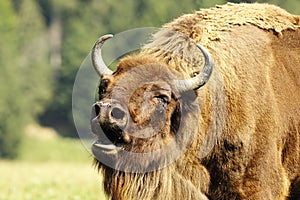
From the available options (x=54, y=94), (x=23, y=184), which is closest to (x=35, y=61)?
(x=54, y=94)

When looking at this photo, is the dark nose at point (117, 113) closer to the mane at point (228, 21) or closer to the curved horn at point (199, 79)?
the curved horn at point (199, 79)

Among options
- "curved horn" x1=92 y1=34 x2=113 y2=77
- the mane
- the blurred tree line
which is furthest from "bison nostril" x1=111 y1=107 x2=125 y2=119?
the blurred tree line

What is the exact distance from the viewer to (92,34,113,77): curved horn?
260 inches

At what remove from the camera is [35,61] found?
65.6 meters

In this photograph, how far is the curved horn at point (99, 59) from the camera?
6602 mm

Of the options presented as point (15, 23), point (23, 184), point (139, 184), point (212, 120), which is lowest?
point (15, 23)

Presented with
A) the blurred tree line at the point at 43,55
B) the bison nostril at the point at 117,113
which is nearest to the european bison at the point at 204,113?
the bison nostril at the point at 117,113

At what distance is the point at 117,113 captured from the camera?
5879mm

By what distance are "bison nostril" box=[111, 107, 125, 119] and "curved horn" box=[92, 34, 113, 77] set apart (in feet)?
2.46

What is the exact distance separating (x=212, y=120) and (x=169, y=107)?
0.47 metres

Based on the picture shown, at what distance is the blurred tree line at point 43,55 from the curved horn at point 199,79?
41751 mm

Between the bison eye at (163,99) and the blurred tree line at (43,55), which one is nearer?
the bison eye at (163,99)

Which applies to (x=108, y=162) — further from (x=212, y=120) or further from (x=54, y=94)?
(x=54, y=94)

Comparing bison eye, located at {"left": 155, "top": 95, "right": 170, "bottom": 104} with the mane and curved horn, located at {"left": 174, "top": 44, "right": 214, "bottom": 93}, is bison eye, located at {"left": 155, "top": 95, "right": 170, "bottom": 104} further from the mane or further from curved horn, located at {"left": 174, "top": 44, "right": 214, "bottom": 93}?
the mane
